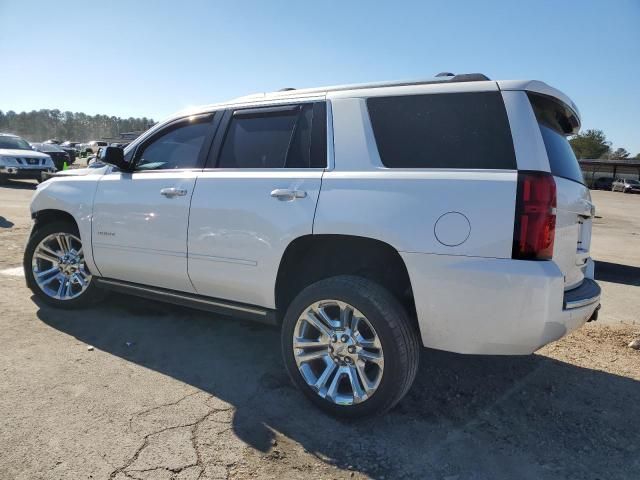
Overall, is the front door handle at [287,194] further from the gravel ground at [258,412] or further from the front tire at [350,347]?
the gravel ground at [258,412]

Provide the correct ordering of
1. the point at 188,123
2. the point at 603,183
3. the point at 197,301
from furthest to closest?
the point at 603,183, the point at 188,123, the point at 197,301

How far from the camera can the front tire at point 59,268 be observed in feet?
14.3

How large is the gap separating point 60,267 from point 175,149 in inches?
67.8

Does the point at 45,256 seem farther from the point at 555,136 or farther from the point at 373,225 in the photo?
the point at 555,136

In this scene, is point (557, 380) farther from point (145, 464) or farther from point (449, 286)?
point (145, 464)

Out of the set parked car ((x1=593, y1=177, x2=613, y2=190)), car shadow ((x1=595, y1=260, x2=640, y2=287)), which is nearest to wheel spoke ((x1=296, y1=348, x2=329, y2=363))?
car shadow ((x1=595, y1=260, x2=640, y2=287))

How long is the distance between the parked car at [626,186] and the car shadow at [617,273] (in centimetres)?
4472

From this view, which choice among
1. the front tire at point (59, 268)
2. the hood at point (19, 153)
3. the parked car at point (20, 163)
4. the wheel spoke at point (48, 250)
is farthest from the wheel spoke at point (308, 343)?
the hood at point (19, 153)

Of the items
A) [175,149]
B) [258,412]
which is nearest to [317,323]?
[258,412]

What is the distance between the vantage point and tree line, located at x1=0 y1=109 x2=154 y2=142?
135875 mm

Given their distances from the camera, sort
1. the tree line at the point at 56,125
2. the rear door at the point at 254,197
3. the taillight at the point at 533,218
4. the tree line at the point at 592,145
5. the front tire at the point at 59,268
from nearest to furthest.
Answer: the taillight at the point at 533,218 < the rear door at the point at 254,197 < the front tire at the point at 59,268 < the tree line at the point at 592,145 < the tree line at the point at 56,125

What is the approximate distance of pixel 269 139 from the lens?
3.31m

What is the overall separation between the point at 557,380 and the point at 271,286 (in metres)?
2.16

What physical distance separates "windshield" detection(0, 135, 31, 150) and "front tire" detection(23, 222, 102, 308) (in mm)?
14970
